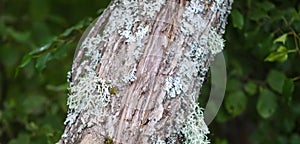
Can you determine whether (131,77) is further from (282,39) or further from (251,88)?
(251,88)

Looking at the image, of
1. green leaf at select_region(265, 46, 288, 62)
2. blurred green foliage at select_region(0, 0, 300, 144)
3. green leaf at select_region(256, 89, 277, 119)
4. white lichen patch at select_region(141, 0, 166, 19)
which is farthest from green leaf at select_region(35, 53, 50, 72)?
green leaf at select_region(256, 89, 277, 119)

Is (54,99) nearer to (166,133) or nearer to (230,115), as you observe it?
(230,115)

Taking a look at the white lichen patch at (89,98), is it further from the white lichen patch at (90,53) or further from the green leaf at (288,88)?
the green leaf at (288,88)

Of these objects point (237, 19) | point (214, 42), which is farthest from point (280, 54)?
point (214, 42)

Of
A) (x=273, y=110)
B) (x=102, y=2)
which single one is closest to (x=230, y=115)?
(x=273, y=110)

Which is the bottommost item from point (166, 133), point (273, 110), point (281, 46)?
point (273, 110)

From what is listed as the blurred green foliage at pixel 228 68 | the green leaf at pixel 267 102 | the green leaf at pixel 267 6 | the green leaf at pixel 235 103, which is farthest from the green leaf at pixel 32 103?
the green leaf at pixel 267 6
